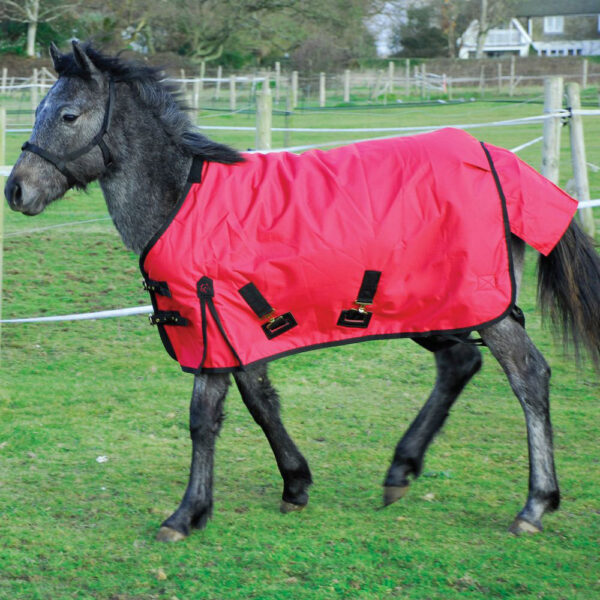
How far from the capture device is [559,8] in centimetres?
7219

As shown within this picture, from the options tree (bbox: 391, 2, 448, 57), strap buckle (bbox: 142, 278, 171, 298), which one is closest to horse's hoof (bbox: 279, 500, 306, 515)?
strap buckle (bbox: 142, 278, 171, 298)

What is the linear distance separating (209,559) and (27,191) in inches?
65.8

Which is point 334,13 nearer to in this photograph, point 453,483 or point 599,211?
point 599,211

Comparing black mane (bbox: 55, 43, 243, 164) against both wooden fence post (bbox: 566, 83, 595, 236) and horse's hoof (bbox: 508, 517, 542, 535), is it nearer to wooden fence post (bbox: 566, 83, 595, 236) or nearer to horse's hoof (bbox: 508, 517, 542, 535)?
horse's hoof (bbox: 508, 517, 542, 535)

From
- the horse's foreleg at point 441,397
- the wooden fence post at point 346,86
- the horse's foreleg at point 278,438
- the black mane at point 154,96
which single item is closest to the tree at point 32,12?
the wooden fence post at point 346,86

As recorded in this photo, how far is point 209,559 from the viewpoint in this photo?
3.31m

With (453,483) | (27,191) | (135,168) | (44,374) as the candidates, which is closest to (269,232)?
(135,168)

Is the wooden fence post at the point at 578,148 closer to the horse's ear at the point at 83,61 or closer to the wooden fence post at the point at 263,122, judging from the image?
the wooden fence post at the point at 263,122

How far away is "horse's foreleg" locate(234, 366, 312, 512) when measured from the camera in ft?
12.1

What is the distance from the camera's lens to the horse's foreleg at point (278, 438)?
3682 millimetres

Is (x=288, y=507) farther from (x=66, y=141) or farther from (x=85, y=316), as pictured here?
(x=85, y=316)

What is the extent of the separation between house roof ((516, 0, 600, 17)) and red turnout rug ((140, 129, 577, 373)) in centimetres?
7571

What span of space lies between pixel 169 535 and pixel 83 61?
6.57ft

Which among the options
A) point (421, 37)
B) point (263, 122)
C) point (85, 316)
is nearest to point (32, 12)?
point (421, 37)
